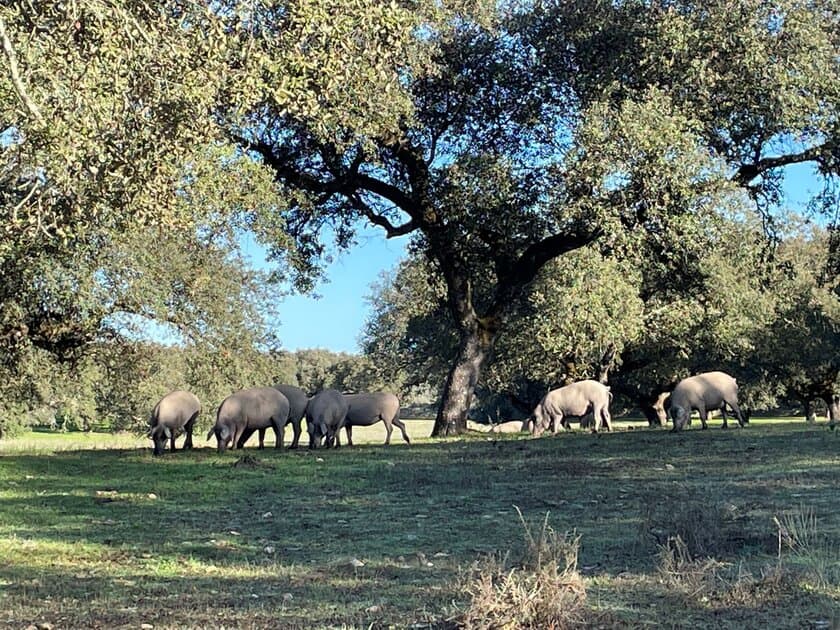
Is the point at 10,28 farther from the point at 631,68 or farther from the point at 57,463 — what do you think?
the point at 631,68

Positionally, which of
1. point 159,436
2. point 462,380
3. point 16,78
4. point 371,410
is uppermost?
point 16,78

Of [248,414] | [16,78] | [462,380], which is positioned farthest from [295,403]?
[16,78]

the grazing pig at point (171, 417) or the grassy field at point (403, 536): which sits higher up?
the grazing pig at point (171, 417)

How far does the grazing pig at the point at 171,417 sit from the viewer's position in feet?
69.7

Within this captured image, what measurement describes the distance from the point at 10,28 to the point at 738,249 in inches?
701

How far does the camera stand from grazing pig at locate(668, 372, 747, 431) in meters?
25.2

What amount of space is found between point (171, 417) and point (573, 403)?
42.6ft

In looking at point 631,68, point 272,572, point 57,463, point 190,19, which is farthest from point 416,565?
point 631,68

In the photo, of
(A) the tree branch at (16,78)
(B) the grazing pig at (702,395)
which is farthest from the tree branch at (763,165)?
(A) the tree branch at (16,78)

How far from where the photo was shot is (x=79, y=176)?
9.86 metres

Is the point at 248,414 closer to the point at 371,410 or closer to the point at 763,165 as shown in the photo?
the point at 371,410

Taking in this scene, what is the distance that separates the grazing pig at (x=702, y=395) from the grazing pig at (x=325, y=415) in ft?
28.9

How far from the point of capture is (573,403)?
95.9ft

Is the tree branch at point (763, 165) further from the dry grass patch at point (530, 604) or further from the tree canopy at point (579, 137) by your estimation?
the dry grass patch at point (530, 604)
